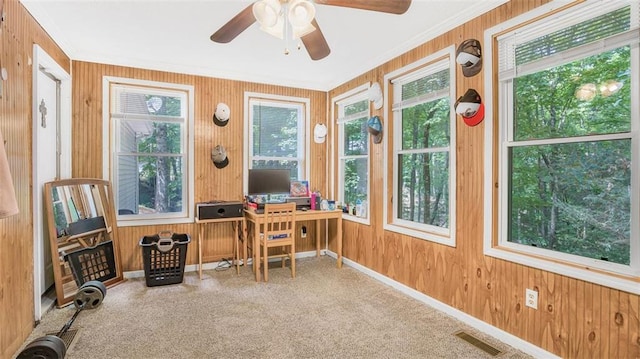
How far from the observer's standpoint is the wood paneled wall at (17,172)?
6.79ft

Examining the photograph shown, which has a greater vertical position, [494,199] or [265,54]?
[265,54]

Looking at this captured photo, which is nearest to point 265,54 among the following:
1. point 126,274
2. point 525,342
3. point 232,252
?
point 232,252

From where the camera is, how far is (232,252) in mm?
4152

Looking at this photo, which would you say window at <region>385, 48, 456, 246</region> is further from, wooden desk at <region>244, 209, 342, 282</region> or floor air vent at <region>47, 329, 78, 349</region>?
floor air vent at <region>47, 329, 78, 349</region>

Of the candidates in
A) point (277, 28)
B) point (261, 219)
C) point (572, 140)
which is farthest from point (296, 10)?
point (261, 219)

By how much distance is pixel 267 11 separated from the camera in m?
1.73

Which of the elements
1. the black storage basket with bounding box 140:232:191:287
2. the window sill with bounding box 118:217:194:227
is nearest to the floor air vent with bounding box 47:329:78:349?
the black storage basket with bounding box 140:232:191:287

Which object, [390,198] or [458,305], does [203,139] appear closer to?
[390,198]

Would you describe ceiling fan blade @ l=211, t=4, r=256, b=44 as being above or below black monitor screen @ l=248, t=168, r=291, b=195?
above

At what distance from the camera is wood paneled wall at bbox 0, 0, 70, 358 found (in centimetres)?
207

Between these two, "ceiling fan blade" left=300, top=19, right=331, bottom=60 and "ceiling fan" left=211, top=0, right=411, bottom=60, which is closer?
"ceiling fan" left=211, top=0, right=411, bottom=60

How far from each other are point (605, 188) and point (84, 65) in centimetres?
469

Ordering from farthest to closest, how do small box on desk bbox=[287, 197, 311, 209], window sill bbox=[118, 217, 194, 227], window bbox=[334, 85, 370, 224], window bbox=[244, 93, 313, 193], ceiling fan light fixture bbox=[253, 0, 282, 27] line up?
window bbox=[244, 93, 313, 193], small box on desk bbox=[287, 197, 311, 209], window bbox=[334, 85, 370, 224], window sill bbox=[118, 217, 194, 227], ceiling fan light fixture bbox=[253, 0, 282, 27]

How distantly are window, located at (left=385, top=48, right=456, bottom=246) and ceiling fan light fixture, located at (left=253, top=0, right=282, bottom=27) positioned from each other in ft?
5.44
